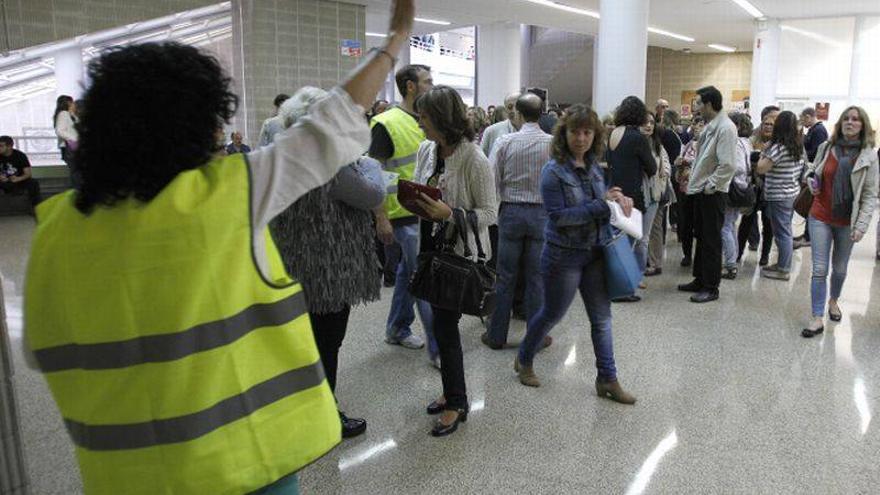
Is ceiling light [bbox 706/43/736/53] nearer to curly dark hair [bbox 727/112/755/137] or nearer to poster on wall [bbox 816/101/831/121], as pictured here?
poster on wall [bbox 816/101/831/121]

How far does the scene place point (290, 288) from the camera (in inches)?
Result: 43.9

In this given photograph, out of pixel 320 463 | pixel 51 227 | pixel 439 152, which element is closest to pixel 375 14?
pixel 439 152

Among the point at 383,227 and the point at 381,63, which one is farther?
the point at 383,227

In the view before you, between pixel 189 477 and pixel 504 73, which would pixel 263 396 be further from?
pixel 504 73

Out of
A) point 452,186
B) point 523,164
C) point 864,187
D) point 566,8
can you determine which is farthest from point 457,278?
point 566,8

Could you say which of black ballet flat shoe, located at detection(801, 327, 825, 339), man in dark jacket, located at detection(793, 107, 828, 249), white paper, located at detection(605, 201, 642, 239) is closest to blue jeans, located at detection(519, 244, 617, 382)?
white paper, located at detection(605, 201, 642, 239)

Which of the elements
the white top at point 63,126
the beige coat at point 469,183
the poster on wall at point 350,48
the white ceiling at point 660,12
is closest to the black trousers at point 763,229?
the beige coat at point 469,183

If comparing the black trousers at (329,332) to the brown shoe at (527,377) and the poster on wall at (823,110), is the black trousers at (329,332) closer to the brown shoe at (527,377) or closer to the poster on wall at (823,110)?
the brown shoe at (527,377)

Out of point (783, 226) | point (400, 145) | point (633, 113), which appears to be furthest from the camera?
point (783, 226)

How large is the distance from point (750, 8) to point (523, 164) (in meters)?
11.7

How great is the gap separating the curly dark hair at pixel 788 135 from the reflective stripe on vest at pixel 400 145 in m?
3.34

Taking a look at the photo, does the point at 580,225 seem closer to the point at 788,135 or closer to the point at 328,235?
the point at 328,235

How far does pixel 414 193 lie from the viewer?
2.57m

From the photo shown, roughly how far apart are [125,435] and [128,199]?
38 cm
